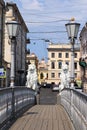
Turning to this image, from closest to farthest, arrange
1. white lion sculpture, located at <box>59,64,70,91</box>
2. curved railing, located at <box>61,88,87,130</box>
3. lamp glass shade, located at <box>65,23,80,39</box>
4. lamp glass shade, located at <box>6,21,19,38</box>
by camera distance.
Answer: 1. curved railing, located at <box>61,88,87,130</box>
2. lamp glass shade, located at <box>65,23,80,39</box>
3. lamp glass shade, located at <box>6,21,19,38</box>
4. white lion sculpture, located at <box>59,64,70,91</box>

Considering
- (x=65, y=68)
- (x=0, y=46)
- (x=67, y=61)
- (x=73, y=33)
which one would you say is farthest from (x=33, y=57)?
(x=73, y=33)

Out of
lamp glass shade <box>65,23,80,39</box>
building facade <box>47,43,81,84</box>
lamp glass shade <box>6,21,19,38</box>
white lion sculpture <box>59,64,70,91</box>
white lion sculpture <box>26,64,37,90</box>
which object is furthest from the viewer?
building facade <box>47,43,81,84</box>

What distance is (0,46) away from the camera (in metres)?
71.2

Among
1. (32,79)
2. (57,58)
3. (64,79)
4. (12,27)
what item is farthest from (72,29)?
(57,58)

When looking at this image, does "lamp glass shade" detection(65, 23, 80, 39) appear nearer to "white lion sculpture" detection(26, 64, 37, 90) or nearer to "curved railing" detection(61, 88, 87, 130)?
"curved railing" detection(61, 88, 87, 130)

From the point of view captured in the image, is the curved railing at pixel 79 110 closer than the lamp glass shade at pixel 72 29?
Yes

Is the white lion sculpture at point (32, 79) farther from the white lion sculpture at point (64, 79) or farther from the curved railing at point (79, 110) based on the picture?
the curved railing at point (79, 110)

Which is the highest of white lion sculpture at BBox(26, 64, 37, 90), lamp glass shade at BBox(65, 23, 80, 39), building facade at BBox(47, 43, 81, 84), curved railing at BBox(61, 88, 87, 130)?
building facade at BBox(47, 43, 81, 84)

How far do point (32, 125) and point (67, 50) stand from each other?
135m

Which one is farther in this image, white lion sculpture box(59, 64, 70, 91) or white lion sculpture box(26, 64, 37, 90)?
white lion sculpture box(59, 64, 70, 91)

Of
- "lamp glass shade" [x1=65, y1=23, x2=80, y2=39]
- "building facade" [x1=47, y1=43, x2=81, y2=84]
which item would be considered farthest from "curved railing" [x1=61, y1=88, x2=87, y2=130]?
"building facade" [x1=47, y1=43, x2=81, y2=84]

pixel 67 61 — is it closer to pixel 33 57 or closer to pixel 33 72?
pixel 33 57

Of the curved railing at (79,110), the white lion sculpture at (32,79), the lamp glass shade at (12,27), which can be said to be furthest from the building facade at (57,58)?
the curved railing at (79,110)

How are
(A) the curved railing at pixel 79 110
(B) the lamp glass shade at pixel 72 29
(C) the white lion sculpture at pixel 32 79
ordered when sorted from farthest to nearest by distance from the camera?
(C) the white lion sculpture at pixel 32 79, (B) the lamp glass shade at pixel 72 29, (A) the curved railing at pixel 79 110
